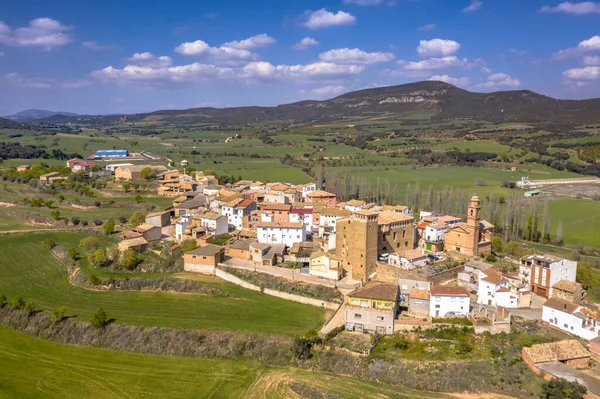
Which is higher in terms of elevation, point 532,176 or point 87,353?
point 532,176

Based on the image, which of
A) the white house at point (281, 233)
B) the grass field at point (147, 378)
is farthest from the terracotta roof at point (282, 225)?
the grass field at point (147, 378)

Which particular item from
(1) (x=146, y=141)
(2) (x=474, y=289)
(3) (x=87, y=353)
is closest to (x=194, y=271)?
(3) (x=87, y=353)

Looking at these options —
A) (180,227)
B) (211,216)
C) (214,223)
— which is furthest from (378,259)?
(180,227)

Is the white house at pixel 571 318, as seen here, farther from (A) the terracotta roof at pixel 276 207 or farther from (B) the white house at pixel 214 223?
(B) the white house at pixel 214 223

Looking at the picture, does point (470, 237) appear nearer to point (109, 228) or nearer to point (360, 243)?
point (360, 243)

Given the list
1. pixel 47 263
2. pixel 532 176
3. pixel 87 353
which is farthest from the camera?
pixel 532 176

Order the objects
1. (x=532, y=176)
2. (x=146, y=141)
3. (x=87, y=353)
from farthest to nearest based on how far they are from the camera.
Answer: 1. (x=146, y=141)
2. (x=532, y=176)
3. (x=87, y=353)

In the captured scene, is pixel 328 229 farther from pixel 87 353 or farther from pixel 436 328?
pixel 87 353
